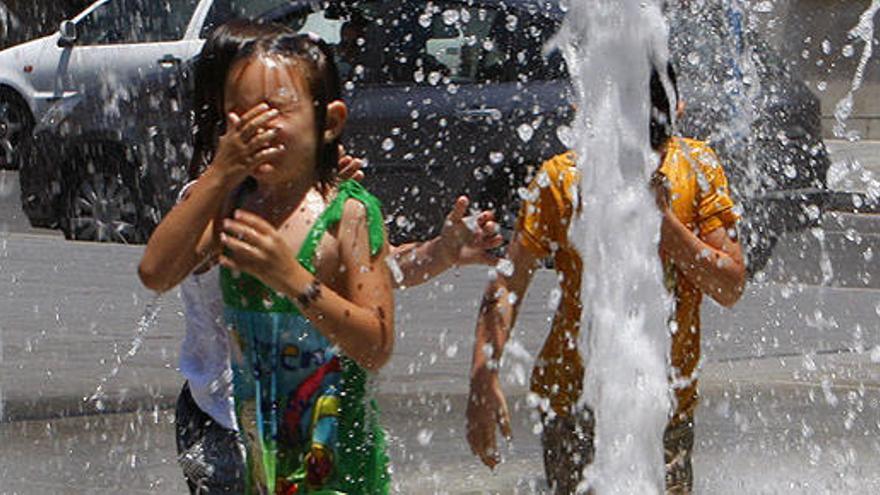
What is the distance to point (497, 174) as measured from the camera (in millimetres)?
11758

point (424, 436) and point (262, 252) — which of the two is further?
point (424, 436)

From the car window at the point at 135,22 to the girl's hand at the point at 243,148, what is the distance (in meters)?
10.6

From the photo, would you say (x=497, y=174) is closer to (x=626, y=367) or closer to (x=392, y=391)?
(x=392, y=391)

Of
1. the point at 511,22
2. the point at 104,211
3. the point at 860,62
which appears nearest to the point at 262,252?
the point at 511,22

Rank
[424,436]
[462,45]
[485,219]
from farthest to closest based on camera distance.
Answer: [462,45] < [424,436] < [485,219]

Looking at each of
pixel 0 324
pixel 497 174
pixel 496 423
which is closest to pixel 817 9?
pixel 497 174

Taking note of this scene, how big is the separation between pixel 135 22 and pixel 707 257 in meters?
10.4

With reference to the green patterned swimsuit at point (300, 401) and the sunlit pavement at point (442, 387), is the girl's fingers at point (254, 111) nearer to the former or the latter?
the green patterned swimsuit at point (300, 401)

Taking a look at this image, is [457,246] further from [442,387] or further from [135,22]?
[135,22]

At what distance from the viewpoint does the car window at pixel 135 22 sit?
1373 cm

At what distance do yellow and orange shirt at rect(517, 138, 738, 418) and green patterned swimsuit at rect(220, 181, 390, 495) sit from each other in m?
0.83

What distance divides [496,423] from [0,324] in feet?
18.2

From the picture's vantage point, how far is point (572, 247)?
4117 millimetres

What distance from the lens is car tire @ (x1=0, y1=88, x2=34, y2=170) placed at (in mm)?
18375
